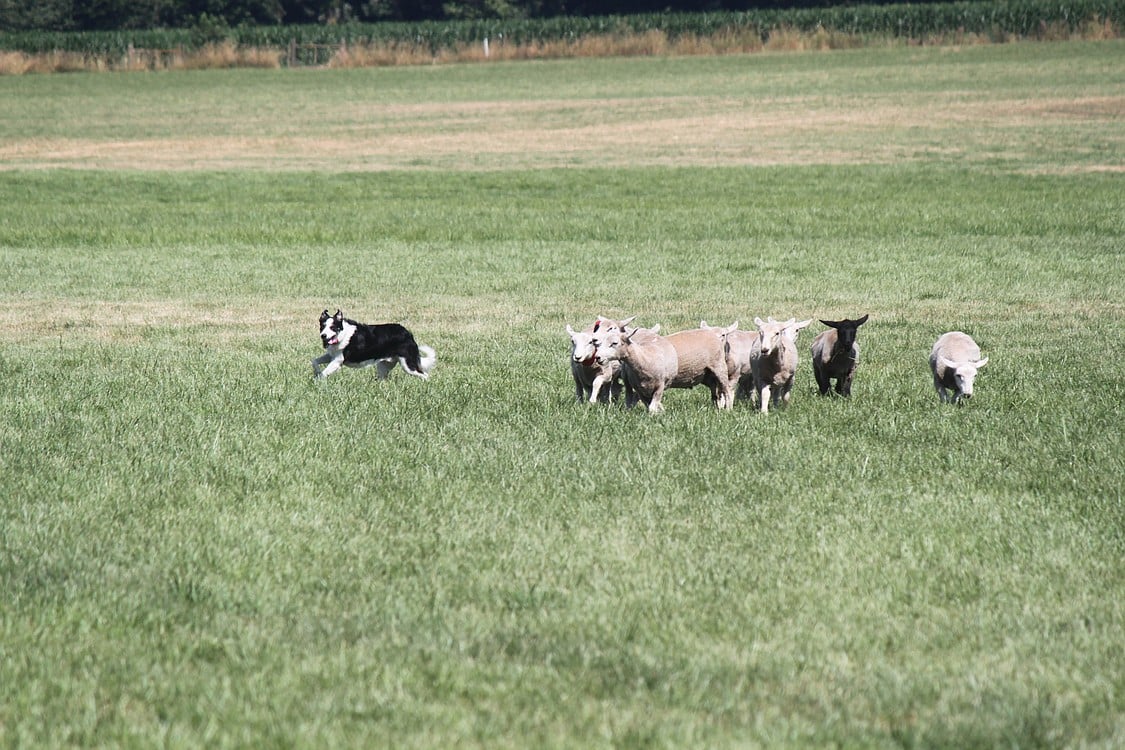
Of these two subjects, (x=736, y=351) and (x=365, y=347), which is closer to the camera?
(x=736, y=351)

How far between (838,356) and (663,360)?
1.65 meters

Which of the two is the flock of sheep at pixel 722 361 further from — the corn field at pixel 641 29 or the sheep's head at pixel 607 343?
the corn field at pixel 641 29

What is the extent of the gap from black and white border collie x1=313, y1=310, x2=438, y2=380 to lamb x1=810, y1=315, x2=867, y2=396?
11.5 ft

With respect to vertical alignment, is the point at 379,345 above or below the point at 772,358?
below

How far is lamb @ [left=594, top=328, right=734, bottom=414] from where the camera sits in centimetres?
1087

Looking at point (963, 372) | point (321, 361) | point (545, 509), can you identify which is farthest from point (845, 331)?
point (321, 361)

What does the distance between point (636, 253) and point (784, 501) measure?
15.4 metres

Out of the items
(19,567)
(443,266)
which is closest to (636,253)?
(443,266)

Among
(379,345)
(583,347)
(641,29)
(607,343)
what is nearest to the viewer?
(583,347)

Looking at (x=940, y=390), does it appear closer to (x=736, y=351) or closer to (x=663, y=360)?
(x=736, y=351)

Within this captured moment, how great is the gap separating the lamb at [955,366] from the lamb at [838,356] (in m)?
0.64

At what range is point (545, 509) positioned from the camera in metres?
8.54

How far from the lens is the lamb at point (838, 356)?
11586 millimetres

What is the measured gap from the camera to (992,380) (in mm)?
12734
